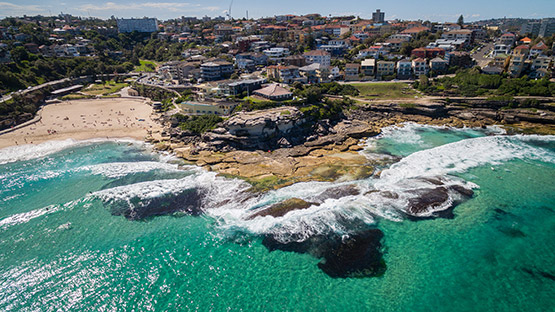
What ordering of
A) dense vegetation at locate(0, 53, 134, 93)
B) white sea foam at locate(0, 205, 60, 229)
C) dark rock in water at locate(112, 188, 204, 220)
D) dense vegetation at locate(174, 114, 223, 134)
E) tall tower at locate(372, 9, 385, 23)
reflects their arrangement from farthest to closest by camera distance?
tall tower at locate(372, 9, 385, 23)
dense vegetation at locate(0, 53, 134, 93)
dense vegetation at locate(174, 114, 223, 134)
dark rock in water at locate(112, 188, 204, 220)
white sea foam at locate(0, 205, 60, 229)

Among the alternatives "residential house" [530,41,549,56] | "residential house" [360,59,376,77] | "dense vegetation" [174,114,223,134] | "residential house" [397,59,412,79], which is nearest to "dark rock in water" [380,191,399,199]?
"dense vegetation" [174,114,223,134]

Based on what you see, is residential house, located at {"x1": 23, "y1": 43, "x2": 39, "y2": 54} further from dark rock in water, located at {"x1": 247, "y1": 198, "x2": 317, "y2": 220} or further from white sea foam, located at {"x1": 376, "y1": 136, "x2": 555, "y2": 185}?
white sea foam, located at {"x1": 376, "y1": 136, "x2": 555, "y2": 185}

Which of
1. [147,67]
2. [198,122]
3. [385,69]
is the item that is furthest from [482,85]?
[147,67]

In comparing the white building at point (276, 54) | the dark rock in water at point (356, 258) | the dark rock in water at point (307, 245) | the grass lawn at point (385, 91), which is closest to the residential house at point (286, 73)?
the grass lawn at point (385, 91)

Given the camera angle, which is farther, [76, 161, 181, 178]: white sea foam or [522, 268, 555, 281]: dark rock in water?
[76, 161, 181, 178]: white sea foam

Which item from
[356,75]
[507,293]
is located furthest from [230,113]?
[507,293]

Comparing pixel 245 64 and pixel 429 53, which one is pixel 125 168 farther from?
pixel 429 53

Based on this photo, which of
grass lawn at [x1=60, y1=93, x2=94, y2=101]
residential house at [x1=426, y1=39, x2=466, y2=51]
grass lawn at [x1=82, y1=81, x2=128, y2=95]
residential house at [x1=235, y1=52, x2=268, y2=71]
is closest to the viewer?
grass lawn at [x1=60, y1=93, x2=94, y2=101]
